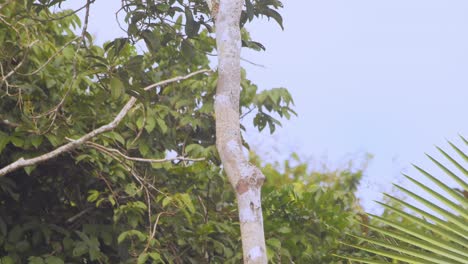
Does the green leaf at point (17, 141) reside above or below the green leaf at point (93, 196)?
above

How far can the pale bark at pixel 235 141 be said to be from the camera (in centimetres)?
245

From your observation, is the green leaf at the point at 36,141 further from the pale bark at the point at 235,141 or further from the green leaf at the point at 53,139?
the pale bark at the point at 235,141

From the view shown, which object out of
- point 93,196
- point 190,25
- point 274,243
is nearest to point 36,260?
point 93,196

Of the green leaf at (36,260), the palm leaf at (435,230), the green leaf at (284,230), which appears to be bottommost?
the palm leaf at (435,230)

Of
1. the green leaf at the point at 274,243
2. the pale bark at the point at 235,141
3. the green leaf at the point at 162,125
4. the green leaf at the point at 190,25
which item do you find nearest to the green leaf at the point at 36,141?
the green leaf at the point at 162,125

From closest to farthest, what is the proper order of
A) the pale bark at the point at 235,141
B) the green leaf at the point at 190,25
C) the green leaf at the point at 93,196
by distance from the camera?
1. the pale bark at the point at 235,141
2. the green leaf at the point at 190,25
3. the green leaf at the point at 93,196

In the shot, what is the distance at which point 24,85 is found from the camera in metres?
4.02

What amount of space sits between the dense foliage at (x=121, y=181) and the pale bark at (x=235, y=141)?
926 mm

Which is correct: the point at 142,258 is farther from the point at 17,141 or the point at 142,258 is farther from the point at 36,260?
the point at 17,141

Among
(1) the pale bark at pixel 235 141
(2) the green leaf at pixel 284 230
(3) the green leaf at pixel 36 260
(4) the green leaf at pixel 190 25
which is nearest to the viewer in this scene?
(1) the pale bark at pixel 235 141

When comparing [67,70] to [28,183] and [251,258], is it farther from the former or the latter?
[251,258]

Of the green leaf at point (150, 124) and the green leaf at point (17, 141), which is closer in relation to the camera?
the green leaf at point (17, 141)

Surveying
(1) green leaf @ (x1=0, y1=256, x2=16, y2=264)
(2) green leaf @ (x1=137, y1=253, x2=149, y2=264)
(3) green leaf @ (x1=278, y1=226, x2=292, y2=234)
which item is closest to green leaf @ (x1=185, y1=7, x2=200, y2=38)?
(2) green leaf @ (x1=137, y1=253, x2=149, y2=264)

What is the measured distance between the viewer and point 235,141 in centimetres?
258
